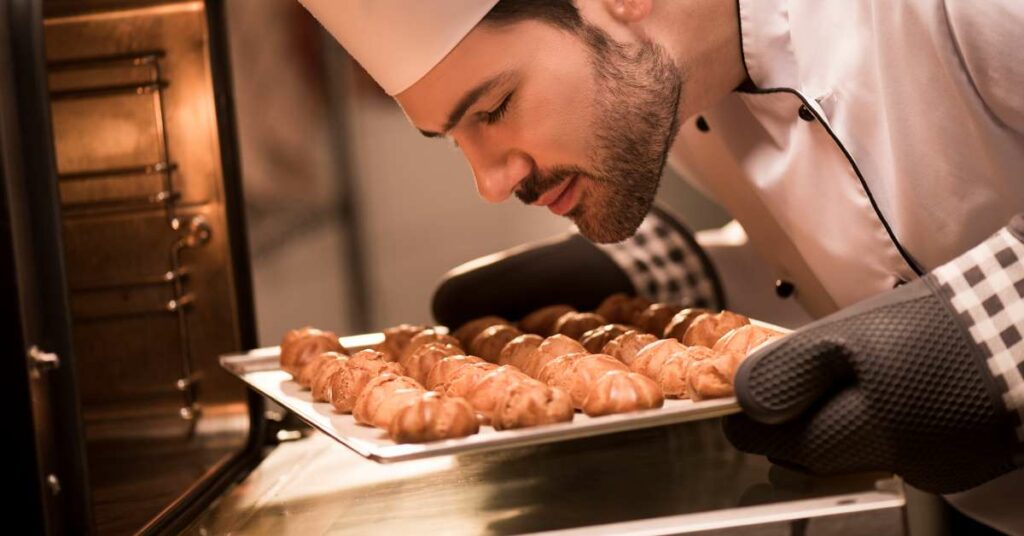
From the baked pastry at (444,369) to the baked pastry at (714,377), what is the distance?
0.29 m

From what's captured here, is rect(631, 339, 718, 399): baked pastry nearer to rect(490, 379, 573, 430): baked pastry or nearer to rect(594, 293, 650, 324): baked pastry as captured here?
rect(490, 379, 573, 430): baked pastry

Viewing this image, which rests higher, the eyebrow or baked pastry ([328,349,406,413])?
the eyebrow

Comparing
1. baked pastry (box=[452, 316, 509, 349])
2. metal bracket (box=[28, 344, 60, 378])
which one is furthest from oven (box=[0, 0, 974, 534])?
baked pastry (box=[452, 316, 509, 349])

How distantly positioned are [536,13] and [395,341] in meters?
0.50

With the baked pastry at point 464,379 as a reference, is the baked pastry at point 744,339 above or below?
above

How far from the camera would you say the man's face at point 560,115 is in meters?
1.34

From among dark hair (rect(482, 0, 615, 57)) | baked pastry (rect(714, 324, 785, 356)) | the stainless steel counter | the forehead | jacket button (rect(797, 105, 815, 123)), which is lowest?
the stainless steel counter

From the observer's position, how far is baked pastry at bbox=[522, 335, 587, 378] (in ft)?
4.37

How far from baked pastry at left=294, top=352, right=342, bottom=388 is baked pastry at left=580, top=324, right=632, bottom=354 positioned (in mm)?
313

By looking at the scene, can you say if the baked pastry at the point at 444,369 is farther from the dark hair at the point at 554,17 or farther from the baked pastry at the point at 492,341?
the dark hair at the point at 554,17

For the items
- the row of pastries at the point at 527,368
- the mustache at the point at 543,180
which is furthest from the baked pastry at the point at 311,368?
the mustache at the point at 543,180

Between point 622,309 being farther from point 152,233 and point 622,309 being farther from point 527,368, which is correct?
point 152,233

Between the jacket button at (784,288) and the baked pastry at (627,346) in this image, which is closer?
the baked pastry at (627,346)

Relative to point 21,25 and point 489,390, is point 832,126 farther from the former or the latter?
point 21,25
